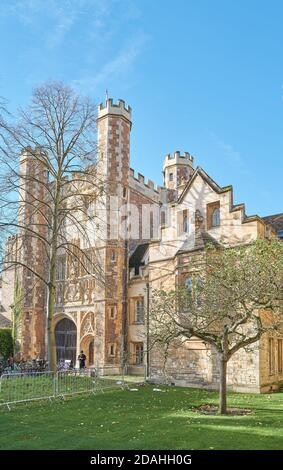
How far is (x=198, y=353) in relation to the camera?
70.6 feet

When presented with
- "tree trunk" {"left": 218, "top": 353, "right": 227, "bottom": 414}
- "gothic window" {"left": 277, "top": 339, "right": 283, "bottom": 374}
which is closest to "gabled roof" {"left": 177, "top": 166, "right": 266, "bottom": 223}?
"gothic window" {"left": 277, "top": 339, "right": 283, "bottom": 374}

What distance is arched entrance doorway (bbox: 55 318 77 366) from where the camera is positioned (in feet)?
99.7

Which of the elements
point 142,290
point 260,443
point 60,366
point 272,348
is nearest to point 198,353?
point 272,348

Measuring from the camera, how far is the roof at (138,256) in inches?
1124

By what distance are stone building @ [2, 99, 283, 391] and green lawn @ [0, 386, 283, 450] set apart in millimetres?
2566

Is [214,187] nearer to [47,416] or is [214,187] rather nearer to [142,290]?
[142,290]

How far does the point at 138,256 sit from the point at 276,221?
887 cm

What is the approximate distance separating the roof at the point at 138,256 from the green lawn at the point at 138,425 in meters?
12.3

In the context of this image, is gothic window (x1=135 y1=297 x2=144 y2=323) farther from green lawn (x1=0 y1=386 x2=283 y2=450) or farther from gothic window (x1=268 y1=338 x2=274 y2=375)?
green lawn (x1=0 y1=386 x2=283 y2=450)

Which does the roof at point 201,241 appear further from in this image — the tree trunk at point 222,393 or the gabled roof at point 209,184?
the tree trunk at point 222,393

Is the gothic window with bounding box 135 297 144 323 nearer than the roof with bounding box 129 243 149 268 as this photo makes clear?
Yes

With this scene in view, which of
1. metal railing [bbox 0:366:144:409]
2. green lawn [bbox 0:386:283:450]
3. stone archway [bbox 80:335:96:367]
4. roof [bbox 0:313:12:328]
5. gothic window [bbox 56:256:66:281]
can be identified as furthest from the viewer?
roof [bbox 0:313:12:328]

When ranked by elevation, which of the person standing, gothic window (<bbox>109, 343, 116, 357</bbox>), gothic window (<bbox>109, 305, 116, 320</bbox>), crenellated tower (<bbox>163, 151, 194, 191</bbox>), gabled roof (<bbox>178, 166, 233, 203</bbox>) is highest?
crenellated tower (<bbox>163, 151, 194, 191</bbox>)
